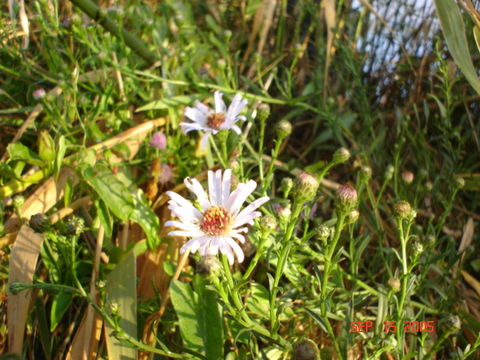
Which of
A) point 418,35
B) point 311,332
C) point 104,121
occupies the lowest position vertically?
point 311,332

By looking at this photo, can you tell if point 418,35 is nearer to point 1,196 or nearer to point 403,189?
point 403,189

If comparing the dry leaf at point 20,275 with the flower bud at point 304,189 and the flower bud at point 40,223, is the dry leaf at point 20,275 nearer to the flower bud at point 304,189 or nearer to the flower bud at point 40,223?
the flower bud at point 40,223

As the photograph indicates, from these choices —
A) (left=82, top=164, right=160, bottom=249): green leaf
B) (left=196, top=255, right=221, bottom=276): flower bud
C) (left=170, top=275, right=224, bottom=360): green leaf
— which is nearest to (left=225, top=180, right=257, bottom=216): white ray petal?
(left=196, top=255, right=221, bottom=276): flower bud

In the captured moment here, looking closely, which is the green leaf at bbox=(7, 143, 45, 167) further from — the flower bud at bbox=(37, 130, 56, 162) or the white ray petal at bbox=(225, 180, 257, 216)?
the white ray petal at bbox=(225, 180, 257, 216)

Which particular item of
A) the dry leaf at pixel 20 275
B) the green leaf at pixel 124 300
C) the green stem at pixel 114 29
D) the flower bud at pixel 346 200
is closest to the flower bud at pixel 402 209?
the flower bud at pixel 346 200

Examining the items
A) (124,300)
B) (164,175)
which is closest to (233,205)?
(124,300)

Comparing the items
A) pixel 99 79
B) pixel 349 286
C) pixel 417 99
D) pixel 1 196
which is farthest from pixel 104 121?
pixel 417 99
